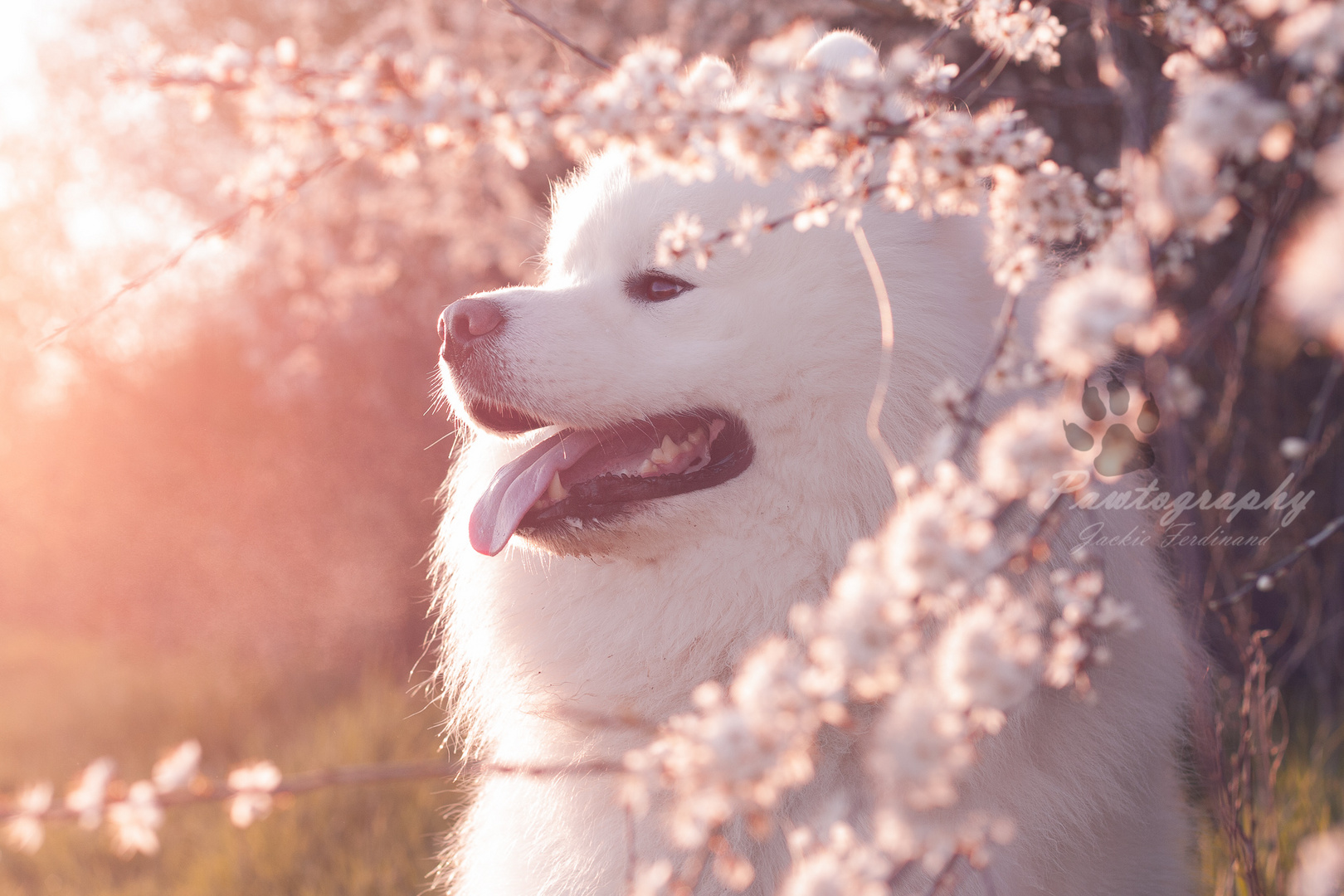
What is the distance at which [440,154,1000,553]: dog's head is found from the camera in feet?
6.69

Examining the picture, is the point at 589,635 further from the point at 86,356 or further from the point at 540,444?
the point at 86,356

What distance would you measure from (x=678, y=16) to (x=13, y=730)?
23.2 ft

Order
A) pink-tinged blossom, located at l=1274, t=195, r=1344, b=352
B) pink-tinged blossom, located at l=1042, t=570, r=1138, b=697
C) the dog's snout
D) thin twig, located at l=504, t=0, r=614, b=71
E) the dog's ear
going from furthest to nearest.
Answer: the dog's snout
the dog's ear
thin twig, located at l=504, t=0, r=614, b=71
pink-tinged blossom, located at l=1042, t=570, r=1138, b=697
pink-tinged blossom, located at l=1274, t=195, r=1344, b=352

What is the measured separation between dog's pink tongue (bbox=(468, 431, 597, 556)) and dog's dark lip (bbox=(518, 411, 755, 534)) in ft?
0.19

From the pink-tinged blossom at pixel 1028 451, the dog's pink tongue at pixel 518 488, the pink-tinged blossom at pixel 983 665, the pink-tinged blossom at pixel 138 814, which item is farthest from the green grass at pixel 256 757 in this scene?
the pink-tinged blossom at pixel 1028 451

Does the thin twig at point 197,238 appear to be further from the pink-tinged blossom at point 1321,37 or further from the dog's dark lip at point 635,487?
the pink-tinged blossom at point 1321,37

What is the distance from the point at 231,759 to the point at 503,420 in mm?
4444

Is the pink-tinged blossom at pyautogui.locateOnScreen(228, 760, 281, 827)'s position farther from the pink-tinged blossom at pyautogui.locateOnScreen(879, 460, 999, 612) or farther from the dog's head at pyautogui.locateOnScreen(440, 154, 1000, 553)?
the dog's head at pyautogui.locateOnScreen(440, 154, 1000, 553)

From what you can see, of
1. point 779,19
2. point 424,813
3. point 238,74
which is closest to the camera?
point 238,74

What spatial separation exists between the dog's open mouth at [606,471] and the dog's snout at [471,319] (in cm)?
34

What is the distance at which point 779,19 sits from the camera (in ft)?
17.0

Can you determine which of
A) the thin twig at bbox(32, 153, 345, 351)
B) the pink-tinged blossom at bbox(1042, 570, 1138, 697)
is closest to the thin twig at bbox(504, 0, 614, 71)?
the thin twig at bbox(32, 153, 345, 351)

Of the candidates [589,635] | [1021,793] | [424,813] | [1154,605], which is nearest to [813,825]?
[1021,793]

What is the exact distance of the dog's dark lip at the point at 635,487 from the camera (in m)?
2.11
